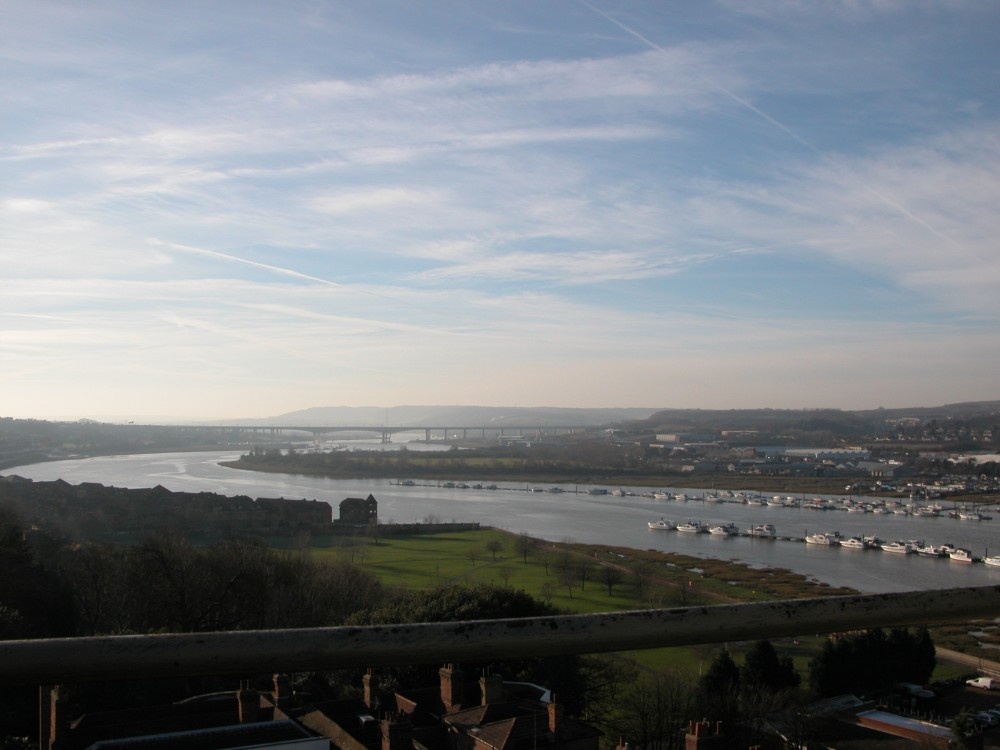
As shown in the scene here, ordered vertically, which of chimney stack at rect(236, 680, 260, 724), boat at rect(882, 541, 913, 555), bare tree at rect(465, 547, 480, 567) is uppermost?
chimney stack at rect(236, 680, 260, 724)

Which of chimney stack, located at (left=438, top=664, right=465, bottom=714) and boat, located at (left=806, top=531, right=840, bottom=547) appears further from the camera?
boat, located at (left=806, top=531, right=840, bottom=547)

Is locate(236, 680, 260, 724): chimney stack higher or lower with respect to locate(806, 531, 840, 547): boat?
higher

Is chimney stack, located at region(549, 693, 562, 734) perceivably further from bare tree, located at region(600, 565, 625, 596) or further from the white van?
bare tree, located at region(600, 565, 625, 596)

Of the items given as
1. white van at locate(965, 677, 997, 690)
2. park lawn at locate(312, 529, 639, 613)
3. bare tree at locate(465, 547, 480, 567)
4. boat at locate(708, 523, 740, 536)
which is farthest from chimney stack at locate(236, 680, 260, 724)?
boat at locate(708, 523, 740, 536)

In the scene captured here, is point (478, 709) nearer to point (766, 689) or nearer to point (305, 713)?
point (305, 713)

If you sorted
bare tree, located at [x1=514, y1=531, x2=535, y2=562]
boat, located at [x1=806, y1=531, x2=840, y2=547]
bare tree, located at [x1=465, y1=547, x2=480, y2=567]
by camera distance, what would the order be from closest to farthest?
bare tree, located at [x1=465, y1=547, x2=480, y2=567], bare tree, located at [x1=514, y1=531, x2=535, y2=562], boat, located at [x1=806, y1=531, x2=840, y2=547]

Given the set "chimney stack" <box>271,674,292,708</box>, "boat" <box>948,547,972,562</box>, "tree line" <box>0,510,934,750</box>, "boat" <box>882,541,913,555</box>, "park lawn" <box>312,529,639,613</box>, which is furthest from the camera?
"boat" <box>882,541,913,555</box>

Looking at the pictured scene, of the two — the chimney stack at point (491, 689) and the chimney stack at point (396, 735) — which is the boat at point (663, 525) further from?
the chimney stack at point (396, 735)
